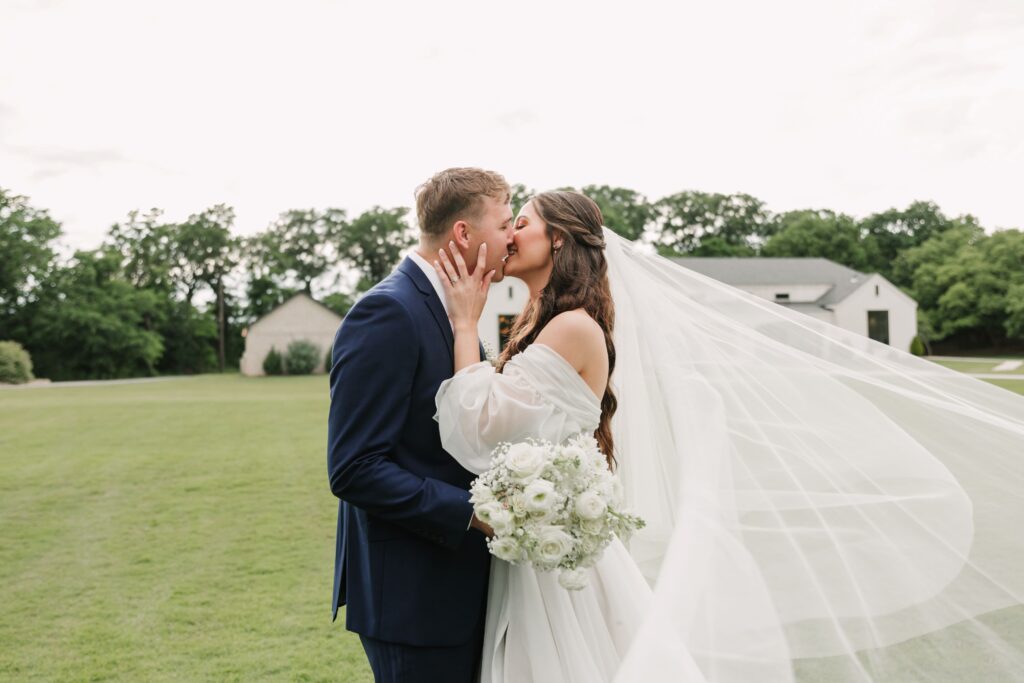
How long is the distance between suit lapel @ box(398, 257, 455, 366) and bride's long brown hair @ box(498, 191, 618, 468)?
1.22ft

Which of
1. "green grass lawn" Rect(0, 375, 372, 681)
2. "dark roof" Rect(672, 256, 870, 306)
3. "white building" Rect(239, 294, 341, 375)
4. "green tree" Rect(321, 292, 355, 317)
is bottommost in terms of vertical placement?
"green grass lawn" Rect(0, 375, 372, 681)

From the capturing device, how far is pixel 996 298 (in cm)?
5938

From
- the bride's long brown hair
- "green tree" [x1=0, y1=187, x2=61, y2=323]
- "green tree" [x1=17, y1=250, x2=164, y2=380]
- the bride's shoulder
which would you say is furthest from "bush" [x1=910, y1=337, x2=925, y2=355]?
"green tree" [x1=0, y1=187, x2=61, y2=323]

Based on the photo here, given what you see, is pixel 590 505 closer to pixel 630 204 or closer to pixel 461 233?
pixel 461 233

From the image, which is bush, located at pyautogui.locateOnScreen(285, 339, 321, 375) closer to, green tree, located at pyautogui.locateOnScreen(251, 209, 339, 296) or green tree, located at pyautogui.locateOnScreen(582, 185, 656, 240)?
green tree, located at pyautogui.locateOnScreen(251, 209, 339, 296)

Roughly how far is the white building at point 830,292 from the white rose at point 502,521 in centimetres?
4949

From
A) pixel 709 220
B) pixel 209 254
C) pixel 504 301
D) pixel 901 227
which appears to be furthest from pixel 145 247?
pixel 901 227

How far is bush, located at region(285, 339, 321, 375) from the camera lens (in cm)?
6012

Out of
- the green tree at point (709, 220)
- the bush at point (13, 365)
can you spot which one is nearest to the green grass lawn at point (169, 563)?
the bush at point (13, 365)

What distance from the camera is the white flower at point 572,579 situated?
2.53 metres

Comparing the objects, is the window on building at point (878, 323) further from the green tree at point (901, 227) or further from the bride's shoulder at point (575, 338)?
the bride's shoulder at point (575, 338)

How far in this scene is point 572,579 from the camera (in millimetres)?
2531

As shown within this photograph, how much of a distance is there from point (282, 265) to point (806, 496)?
72.3 meters

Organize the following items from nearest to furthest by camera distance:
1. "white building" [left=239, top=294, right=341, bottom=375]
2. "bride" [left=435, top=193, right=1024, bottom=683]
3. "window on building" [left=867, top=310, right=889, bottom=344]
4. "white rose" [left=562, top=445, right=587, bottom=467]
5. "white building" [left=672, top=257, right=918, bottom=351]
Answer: "white rose" [left=562, top=445, right=587, bottom=467]
"bride" [left=435, top=193, right=1024, bottom=683]
"window on building" [left=867, top=310, right=889, bottom=344]
"white building" [left=672, top=257, right=918, bottom=351]
"white building" [left=239, top=294, right=341, bottom=375]
